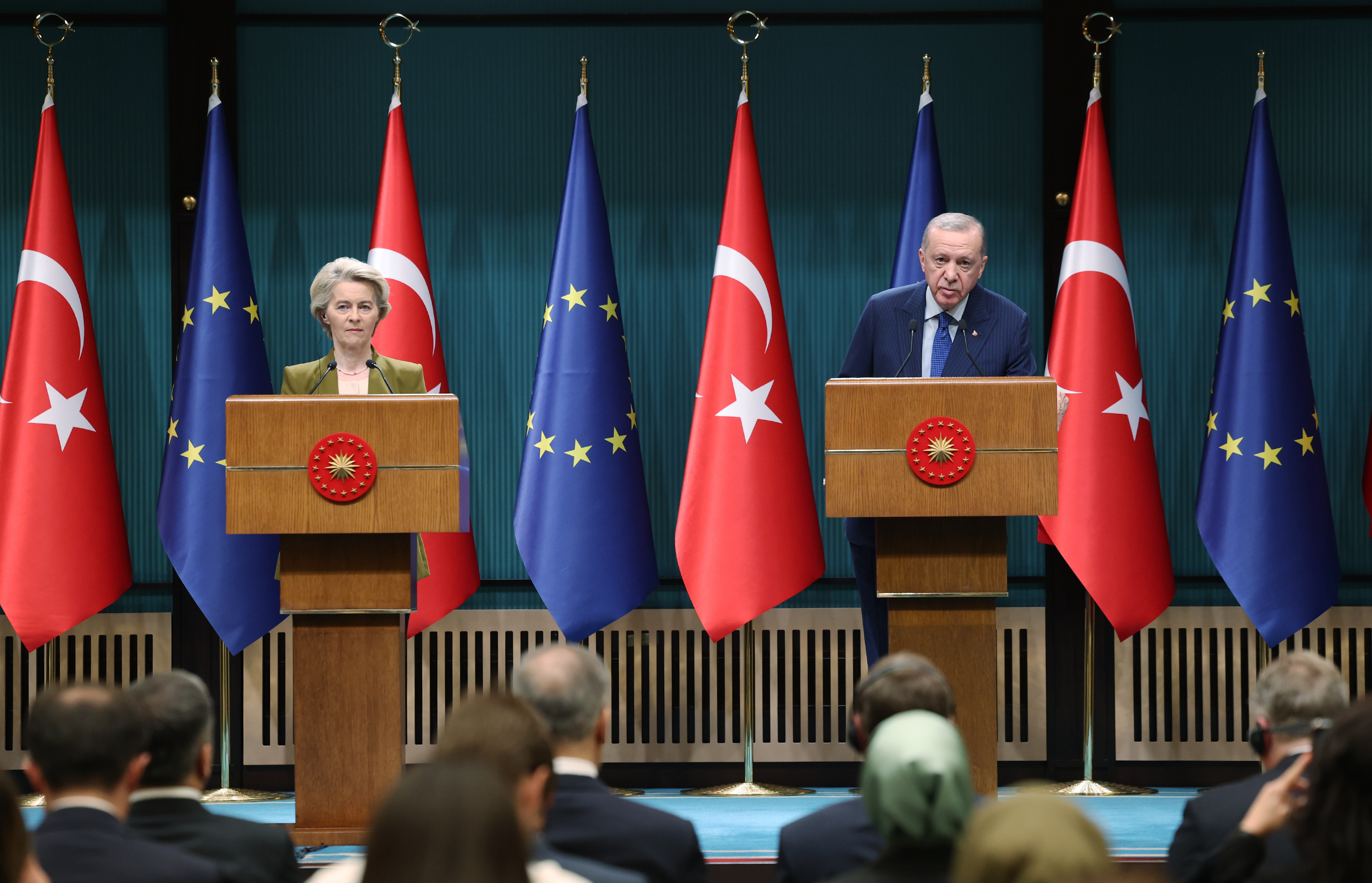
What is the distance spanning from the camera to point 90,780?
217cm

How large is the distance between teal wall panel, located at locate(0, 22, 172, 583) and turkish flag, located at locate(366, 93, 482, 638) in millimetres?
1070

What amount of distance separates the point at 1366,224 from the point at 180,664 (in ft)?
17.2

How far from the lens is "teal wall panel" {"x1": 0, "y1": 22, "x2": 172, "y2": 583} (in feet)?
20.1

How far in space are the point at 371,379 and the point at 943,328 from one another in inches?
65.6

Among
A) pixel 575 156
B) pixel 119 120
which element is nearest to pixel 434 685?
pixel 575 156

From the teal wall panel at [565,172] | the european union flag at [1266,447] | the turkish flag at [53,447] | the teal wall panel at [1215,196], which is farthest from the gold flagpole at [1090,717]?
the turkish flag at [53,447]

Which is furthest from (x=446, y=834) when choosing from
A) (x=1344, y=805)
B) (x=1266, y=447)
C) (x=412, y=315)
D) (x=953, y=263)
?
(x=1266, y=447)

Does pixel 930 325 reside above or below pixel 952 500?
above

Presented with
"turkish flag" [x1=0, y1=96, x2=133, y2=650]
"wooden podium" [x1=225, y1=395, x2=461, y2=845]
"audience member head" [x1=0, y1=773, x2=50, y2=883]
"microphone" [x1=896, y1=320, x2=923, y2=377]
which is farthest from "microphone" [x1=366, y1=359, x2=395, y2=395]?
"audience member head" [x1=0, y1=773, x2=50, y2=883]

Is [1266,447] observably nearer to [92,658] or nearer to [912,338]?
[912,338]

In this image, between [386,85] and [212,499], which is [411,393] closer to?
[212,499]

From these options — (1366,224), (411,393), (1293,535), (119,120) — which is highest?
(119,120)

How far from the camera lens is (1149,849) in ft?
14.3

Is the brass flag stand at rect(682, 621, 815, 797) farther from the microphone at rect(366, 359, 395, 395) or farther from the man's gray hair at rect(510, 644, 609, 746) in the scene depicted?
the man's gray hair at rect(510, 644, 609, 746)
